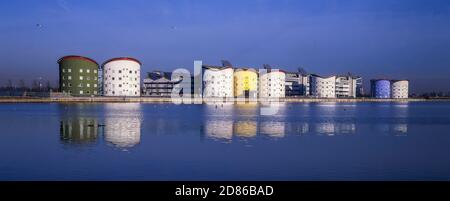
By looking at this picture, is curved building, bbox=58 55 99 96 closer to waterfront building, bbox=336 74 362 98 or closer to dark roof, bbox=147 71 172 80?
dark roof, bbox=147 71 172 80

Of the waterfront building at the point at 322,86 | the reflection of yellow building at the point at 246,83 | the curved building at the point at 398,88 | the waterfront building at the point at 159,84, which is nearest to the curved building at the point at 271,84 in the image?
the reflection of yellow building at the point at 246,83

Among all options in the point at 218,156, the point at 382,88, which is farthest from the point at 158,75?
the point at 218,156

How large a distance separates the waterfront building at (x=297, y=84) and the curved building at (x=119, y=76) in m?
49.8

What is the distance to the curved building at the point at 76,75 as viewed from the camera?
235 feet

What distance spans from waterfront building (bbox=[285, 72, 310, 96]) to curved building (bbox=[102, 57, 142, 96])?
49.8 metres

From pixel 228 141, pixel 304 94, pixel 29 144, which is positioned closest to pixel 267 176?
pixel 228 141

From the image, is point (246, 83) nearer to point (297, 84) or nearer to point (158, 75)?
point (158, 75)

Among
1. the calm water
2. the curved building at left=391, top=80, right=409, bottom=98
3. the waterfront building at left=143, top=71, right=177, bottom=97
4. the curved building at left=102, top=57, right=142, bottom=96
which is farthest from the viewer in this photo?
the curved building at left=391, top=80, right=409, bottom=98

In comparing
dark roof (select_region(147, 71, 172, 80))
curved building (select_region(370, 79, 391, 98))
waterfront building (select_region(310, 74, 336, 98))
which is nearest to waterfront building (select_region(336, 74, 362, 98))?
waterfront building (select_region(310, 74, 336, 98))

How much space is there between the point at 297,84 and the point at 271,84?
1971 centimetres

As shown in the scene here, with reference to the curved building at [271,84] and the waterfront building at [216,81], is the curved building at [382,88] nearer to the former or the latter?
the curved building at [271,84]

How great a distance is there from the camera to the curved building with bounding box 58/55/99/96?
235 ft

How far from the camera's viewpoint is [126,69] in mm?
74812
